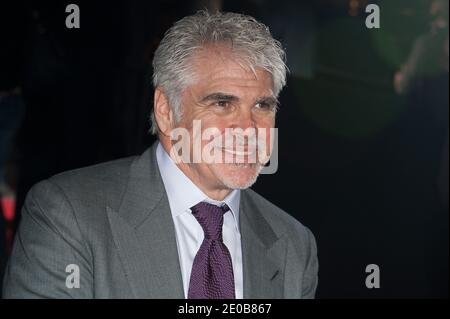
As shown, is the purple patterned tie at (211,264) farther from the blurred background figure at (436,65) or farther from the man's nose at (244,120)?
the blurred background figure at (436,65)

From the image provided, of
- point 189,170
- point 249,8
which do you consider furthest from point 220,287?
point 249,8

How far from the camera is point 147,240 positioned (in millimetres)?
2301

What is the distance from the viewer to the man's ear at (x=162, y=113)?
263 cm

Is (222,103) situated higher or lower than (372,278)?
higher

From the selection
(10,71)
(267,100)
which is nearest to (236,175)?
(267,100)

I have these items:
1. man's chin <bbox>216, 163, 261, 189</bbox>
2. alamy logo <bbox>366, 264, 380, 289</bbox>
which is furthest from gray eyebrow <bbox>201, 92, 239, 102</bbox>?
alamy logo <bbox>366, 264, 380, 289</bbox>

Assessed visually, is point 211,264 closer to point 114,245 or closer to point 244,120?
point 114,245

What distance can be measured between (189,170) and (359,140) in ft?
18.9

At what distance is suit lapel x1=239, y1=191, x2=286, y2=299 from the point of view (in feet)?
7.99

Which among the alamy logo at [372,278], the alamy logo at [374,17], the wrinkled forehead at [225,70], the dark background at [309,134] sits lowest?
the alamy logo at [372,278]

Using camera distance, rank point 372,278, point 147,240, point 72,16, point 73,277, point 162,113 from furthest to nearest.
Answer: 1. point 372,278
2. point 72,16
3. point 162,113
4. point 147,240
5. point 73,277

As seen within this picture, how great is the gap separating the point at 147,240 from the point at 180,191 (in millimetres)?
248

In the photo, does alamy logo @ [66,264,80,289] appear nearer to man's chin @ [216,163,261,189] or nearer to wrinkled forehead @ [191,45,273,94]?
man's chin @ [216,163,261,189]

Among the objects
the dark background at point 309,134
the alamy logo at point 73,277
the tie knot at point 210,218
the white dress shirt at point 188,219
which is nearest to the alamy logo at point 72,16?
the dark background at point 309,134
